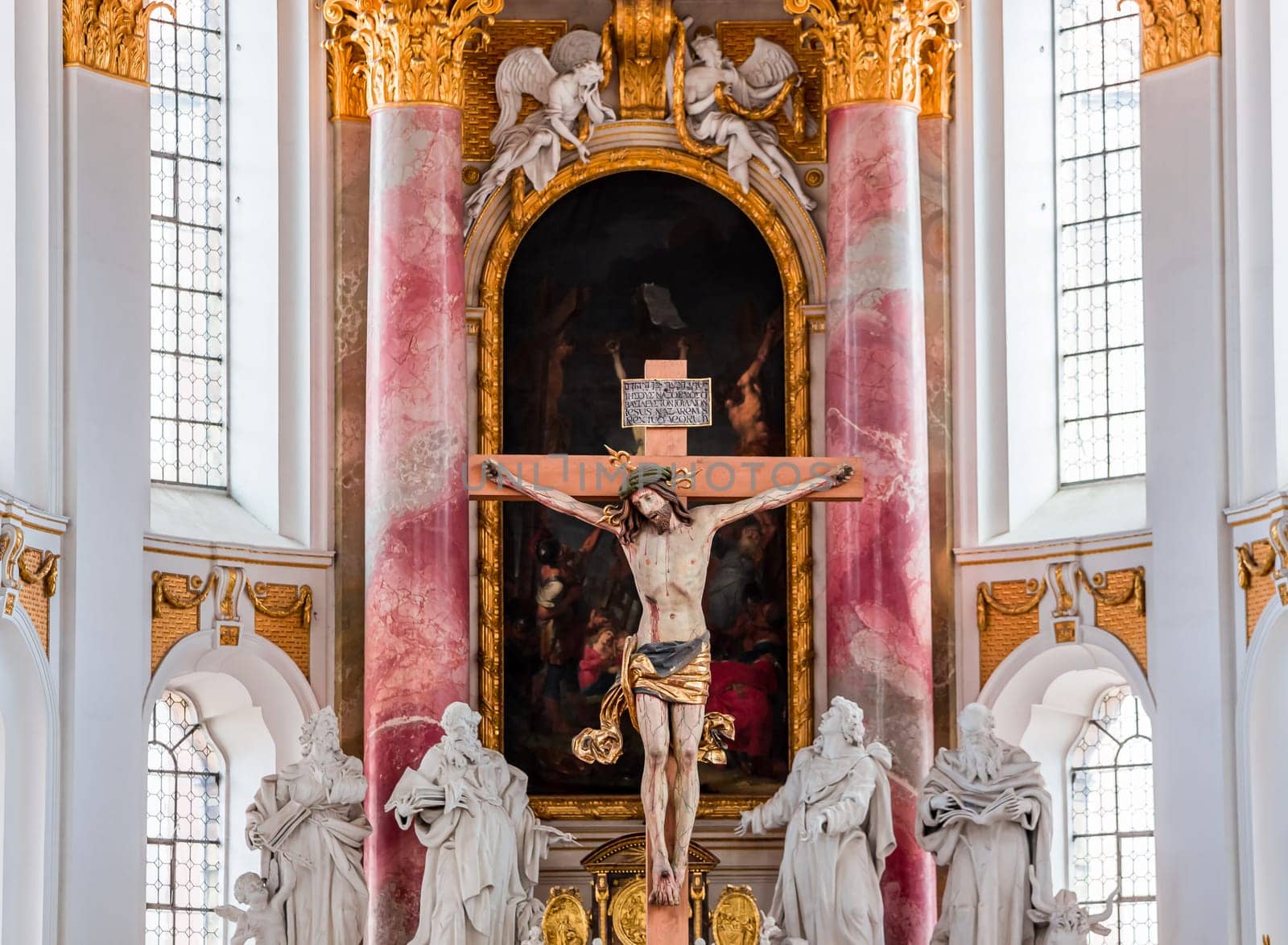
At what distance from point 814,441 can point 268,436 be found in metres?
3.83

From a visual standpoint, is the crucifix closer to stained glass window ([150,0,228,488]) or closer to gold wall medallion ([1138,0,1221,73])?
gold wall medallion ([1138,0,1221,73])

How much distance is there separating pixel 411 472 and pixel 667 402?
3.96 m

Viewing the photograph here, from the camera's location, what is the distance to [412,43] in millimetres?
17516

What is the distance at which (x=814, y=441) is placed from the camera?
18391mm

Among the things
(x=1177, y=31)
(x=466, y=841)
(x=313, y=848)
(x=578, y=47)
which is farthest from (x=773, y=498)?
(x=578, y=47)

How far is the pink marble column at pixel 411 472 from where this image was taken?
1669cm

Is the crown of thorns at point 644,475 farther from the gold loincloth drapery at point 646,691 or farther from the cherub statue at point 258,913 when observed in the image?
the cherub statue at point 258,913

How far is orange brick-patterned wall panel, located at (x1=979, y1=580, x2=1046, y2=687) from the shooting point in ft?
57.8

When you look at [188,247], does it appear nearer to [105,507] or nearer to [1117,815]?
[105,507]

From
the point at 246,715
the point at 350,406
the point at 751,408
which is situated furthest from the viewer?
the point at 751,408

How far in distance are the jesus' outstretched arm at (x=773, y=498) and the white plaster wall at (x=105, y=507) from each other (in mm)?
4478

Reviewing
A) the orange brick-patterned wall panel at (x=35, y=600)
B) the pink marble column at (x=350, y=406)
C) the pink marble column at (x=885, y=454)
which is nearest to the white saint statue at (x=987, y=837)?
the pink marble column at (x=885, y=454)

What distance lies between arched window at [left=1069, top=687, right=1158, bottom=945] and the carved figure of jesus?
5299 millimetres

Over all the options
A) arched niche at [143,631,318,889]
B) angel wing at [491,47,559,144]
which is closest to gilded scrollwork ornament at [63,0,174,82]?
angel wing at [491,47,559,144]
